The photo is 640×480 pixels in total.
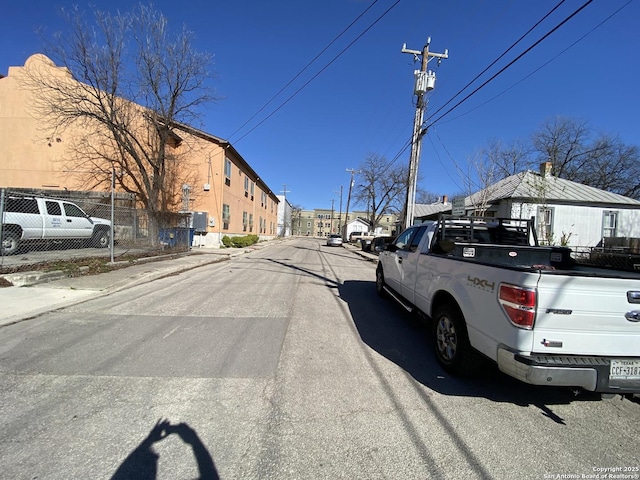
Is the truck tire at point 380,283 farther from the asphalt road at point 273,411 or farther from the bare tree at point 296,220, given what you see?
the bare tree at point 296,220

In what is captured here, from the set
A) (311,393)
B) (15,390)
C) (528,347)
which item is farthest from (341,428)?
(15,390)

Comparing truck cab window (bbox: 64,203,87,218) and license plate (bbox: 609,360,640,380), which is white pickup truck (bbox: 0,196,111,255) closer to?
truck cab window (bbox: 64,203,87,218)

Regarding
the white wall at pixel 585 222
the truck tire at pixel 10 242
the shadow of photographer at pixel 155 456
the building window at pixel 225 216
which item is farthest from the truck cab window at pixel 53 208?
the white wall at pixel 585 222

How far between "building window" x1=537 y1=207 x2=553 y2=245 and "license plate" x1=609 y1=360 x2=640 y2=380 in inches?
753

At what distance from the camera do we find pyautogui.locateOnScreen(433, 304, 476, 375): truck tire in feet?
11.8

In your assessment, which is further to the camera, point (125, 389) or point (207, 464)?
point (125, 389)

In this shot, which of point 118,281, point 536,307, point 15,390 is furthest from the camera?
point 118,281

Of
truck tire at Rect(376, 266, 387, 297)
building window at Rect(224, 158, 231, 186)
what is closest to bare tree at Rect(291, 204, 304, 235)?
building window at Rect(224, 158, 231, 186)

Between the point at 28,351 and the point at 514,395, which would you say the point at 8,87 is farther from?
the point at 514,395

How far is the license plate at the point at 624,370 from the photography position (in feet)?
8.79

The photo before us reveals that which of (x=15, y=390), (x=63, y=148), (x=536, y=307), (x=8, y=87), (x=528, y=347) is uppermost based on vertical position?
(x=8, y=87)

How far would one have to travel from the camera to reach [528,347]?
109 inches

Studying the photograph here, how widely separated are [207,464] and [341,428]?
3.49 feet

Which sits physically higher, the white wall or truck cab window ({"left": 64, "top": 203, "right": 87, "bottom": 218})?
the white wall
